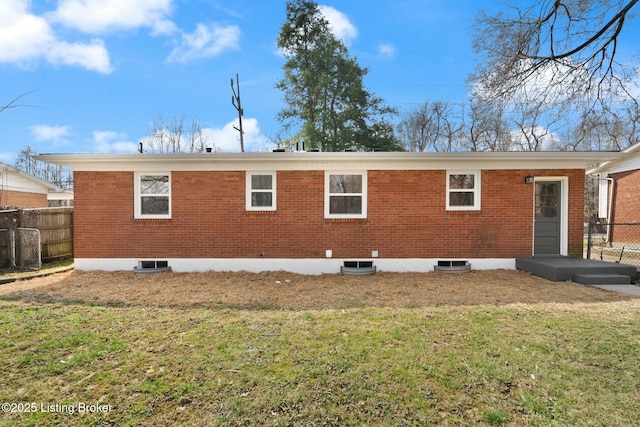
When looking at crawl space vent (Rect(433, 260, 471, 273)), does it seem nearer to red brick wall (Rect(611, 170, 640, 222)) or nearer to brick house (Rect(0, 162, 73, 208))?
red brick wall (Rect(611, 170, 640, 222))

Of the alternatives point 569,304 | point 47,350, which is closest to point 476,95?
point 569,304

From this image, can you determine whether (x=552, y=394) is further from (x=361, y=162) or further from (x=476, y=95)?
(x=476, y=95)

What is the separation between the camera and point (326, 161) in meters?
8.09

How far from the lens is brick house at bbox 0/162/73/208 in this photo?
1622 cm

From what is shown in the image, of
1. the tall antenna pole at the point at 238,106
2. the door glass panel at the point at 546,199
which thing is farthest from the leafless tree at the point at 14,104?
the tall antenna pole at the point at 238,106

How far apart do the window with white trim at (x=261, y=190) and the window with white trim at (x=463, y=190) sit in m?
4.70

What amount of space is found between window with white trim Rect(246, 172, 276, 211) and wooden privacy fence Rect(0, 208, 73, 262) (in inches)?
274

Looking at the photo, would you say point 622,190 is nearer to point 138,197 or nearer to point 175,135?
point 138,197

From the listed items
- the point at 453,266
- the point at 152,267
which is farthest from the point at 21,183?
the point at 453,266

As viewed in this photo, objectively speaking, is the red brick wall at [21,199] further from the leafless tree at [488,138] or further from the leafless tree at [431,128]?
the leafless tree at [488,138]

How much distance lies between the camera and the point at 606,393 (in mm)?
2873

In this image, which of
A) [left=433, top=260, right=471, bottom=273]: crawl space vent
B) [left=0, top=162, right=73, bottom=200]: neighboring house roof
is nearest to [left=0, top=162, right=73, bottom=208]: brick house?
[left=0, top=162, right=73, bottom=200]: neighboring house roof

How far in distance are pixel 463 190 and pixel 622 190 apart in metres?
10.2

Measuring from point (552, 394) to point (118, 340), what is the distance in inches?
188
